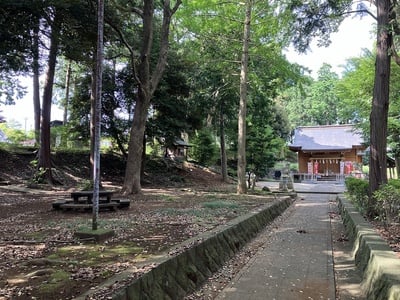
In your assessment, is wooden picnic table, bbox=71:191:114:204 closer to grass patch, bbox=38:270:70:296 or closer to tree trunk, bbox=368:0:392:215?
grass patch, bbox=38:270:70:296

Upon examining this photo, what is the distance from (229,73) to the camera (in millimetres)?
18531

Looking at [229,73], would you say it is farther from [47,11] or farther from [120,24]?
[47,11]

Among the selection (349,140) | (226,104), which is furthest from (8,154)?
(349,140)

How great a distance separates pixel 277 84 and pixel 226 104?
12.0ft

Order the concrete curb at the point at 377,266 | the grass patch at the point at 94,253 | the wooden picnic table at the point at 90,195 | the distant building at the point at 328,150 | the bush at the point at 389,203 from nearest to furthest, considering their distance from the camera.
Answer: the concrete curb at the point at 377,266 < the grass patch at the point at 94,253 < the bush at the point at 389,203 < the wooden picnic table at the point at 90,195 < the distant building at the point at 328,150

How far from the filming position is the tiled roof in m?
36.2

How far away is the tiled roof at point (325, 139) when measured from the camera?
119 ft

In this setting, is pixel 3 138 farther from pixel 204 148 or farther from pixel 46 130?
pixel 204 148

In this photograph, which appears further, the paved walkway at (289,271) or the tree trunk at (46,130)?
the tree trunk at (46,130)

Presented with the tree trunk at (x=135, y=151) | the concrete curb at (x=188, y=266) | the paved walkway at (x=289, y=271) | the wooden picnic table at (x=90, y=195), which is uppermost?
the tree trunk at (x=135, y=151)

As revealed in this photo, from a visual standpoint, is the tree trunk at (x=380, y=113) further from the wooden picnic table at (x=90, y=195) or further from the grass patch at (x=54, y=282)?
the grass patch at (x=54, y=282)

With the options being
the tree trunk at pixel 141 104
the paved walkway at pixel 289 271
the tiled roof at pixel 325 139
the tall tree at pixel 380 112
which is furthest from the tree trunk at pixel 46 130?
the tiled roof at pixel 325 139

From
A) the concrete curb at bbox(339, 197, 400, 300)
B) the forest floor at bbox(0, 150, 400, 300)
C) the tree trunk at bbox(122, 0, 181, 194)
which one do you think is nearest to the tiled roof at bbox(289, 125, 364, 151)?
the tree trunk at bbox(122, 0, 181, 194)

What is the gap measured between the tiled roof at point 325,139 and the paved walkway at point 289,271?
28974mm
